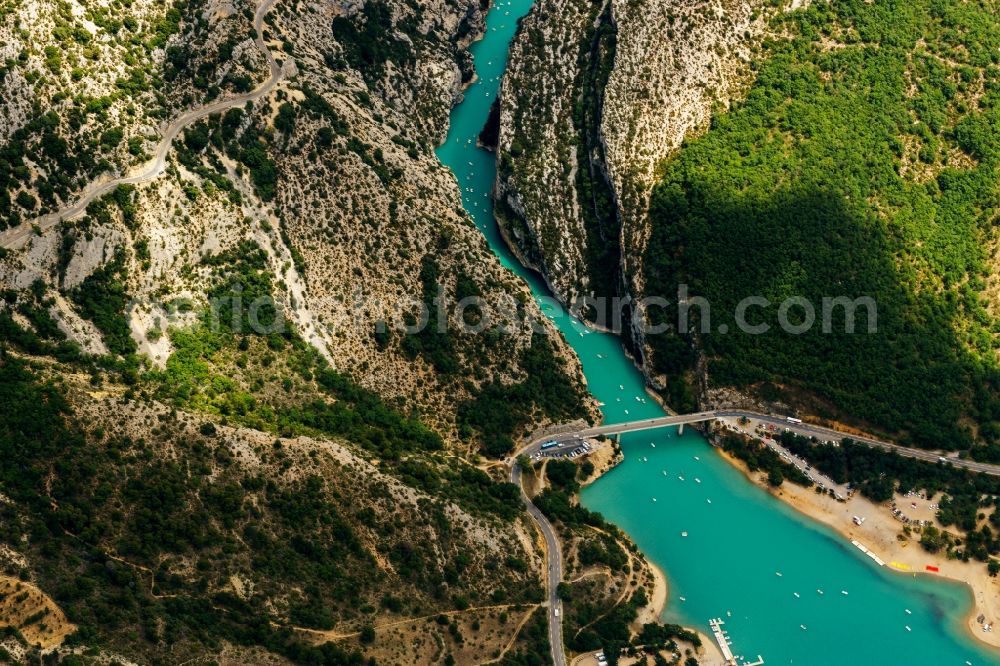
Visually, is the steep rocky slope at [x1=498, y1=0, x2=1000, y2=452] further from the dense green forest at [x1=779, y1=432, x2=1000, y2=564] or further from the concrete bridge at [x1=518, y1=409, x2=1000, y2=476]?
the dense green forest at [x1=779, y1=432, x2=1000, y2=564]

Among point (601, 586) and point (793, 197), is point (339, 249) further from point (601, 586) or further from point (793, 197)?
point (793, 197)

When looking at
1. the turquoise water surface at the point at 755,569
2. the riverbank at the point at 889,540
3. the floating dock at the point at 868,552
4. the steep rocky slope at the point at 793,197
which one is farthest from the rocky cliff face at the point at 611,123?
the floating dock at the point at 868,552

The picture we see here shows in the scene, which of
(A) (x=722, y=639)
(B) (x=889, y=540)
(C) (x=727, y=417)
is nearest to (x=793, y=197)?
(C) (x=727, y=417)

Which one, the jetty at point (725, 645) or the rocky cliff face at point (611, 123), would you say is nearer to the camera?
the jetty at point (725, 645)

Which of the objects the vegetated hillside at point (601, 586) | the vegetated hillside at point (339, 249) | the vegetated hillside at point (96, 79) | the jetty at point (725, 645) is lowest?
the jetty at point (725, 645)

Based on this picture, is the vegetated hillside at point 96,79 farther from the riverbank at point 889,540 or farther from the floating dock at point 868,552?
the floating dock at point 868,552
